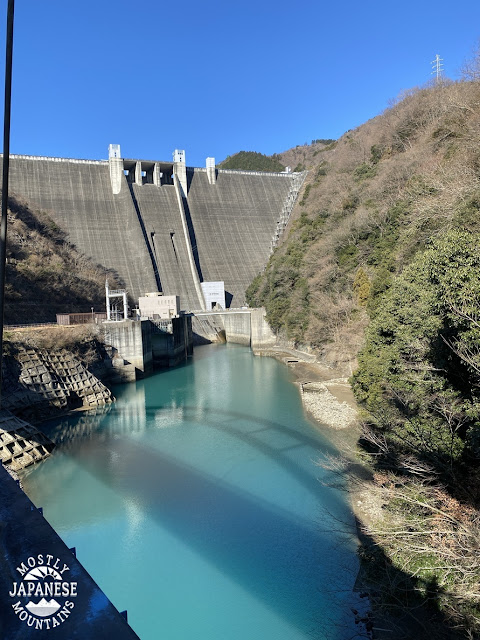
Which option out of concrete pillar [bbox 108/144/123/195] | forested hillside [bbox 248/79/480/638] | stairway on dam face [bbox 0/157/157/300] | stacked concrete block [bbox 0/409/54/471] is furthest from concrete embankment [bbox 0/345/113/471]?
concrete pillar [bbox 108/144/123/195]

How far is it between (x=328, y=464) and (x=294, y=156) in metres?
78.9

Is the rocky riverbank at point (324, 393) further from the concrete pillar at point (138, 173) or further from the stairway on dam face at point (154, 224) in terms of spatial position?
the concrete pillar at point (138, 173)

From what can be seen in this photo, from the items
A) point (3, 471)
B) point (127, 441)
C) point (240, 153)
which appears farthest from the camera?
point (240, 153)

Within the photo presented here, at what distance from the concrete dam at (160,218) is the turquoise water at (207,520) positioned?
2055cm

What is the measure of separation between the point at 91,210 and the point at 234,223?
1233cm

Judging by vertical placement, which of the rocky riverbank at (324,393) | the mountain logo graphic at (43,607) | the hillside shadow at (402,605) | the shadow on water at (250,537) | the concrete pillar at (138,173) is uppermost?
the concrete pillar at (138,173)

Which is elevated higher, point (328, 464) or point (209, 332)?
point (209, 332)

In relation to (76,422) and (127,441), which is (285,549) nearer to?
(127,441)

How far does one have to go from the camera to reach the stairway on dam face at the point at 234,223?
36.8 meters

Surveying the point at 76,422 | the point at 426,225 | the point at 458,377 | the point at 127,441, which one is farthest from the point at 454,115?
the point at 76,422

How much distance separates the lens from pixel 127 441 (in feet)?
43.3

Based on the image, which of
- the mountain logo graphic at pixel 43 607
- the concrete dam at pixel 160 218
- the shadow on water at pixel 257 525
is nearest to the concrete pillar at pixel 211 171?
the concrete dam at pixel 160 218

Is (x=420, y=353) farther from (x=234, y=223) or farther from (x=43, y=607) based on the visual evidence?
(x=234, y=223)

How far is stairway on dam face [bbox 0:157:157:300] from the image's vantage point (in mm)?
33125
